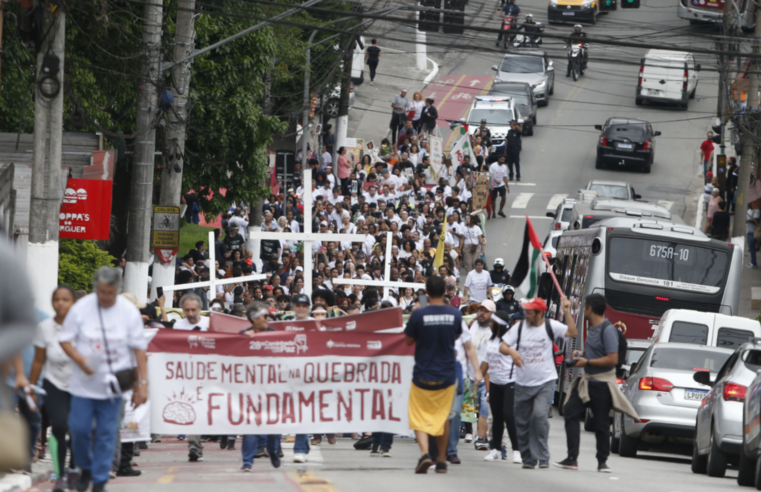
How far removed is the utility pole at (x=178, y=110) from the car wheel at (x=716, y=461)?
11158 mm

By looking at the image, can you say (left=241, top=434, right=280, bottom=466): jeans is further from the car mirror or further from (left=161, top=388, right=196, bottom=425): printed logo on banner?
the car mirror

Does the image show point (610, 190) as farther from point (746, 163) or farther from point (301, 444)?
point (301, 444)

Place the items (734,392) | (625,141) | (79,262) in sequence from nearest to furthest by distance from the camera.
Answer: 1. (734,392)
2. (79,262)
3. (625,141)

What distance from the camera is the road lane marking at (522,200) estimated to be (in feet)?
128

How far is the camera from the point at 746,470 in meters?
11.2

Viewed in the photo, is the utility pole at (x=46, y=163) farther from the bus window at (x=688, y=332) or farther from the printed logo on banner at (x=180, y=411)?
the bus window at (x=688, y=332)

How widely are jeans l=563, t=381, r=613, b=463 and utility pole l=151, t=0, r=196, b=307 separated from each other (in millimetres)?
10605

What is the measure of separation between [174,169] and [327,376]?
990 centimetres

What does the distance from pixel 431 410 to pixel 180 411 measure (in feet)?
7.95

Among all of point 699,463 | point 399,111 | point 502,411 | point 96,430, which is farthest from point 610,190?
point 96,430

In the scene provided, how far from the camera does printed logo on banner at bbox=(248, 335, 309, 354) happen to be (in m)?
11.4

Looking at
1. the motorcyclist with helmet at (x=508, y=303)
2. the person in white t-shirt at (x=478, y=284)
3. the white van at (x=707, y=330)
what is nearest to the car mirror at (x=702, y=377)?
the white van at (x=707, y=330)

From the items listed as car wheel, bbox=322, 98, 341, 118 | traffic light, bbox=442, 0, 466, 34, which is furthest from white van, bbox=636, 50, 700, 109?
car wheel, bbox=322, 98, 341, 118

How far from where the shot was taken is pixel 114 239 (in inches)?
1121
